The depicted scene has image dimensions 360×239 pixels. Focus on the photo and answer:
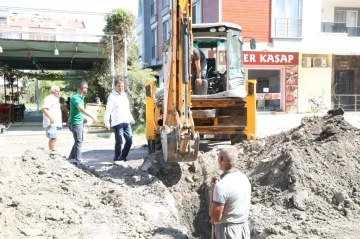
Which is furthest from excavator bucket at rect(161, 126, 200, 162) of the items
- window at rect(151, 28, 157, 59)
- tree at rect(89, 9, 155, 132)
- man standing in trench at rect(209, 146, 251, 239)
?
window at rect(151, 28, 157, 59)

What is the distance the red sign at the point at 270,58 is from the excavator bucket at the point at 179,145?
572 inches

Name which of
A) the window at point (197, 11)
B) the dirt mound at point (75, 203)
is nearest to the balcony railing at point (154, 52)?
the window at point (197, 11)

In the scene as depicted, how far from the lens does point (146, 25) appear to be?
31.4 metres

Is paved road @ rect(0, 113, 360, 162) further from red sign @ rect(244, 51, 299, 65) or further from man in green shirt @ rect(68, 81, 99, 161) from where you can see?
red sign @ rect(244, 51, 299, 65)

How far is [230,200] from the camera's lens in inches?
131

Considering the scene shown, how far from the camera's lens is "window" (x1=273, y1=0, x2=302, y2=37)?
19.6 m

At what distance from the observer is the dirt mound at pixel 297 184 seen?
4.53m

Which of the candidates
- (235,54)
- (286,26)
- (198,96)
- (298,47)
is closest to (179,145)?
(198,96)

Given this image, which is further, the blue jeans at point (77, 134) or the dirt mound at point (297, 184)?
the blue jeans at point (77, 134)

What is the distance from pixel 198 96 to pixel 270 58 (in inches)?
523

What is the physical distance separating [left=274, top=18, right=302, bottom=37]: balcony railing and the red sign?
1064mm

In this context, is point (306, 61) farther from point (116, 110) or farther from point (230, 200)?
point (230, 200)

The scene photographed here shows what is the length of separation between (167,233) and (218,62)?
207 inches

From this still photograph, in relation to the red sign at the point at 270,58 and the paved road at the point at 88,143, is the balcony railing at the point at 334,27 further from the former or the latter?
the paved road at the point at 88,143
